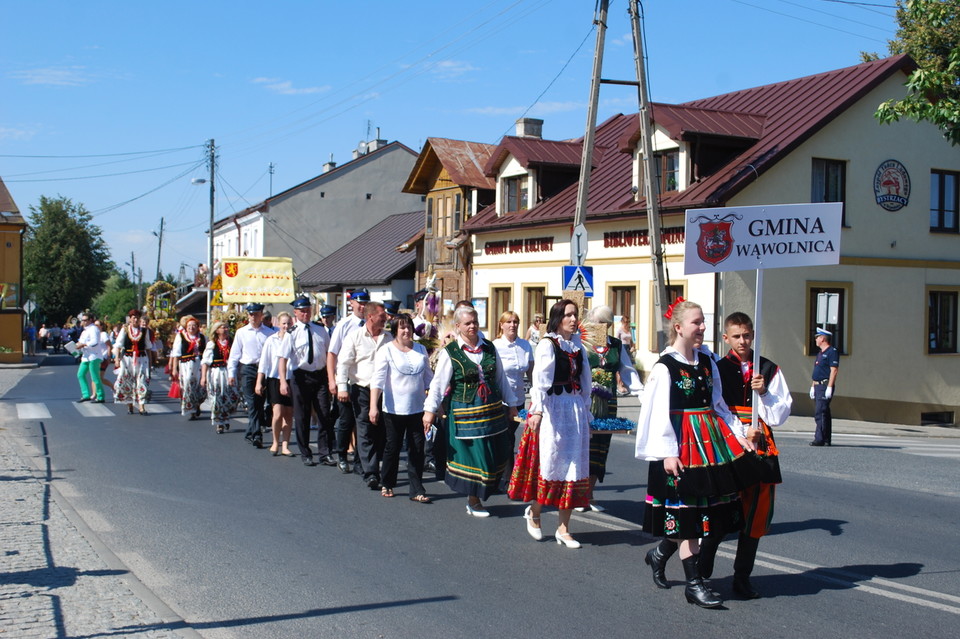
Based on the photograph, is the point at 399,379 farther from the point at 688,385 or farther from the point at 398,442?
the point at 688,385

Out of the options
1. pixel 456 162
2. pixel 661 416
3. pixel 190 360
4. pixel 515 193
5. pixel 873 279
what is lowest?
pixel 190 360

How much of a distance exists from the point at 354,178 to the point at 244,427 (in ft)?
128

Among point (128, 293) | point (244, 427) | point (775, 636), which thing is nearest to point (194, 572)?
point (775, 636)

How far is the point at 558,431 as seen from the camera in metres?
7.41

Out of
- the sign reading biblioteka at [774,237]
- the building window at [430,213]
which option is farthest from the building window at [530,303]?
the sign reading biblioteka at [774,237]

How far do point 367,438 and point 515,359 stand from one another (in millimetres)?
1956

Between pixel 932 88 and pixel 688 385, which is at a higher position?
pixel 932 88

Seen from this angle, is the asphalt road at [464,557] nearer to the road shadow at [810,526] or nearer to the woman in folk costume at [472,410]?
the road shadow at [810,526]

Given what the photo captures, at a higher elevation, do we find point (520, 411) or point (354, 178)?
point (354, 178)

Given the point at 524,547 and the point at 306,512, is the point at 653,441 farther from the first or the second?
the point at 306,512

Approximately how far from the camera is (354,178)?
5322 cm

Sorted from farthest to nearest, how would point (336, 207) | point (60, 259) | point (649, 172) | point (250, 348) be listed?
point (60, 259) → point (336, 207) → point (649, 172) → point (250, 348)

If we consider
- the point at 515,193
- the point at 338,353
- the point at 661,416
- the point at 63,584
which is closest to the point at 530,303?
the point at 515,193

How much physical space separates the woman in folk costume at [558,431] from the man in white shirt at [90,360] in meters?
14.1
